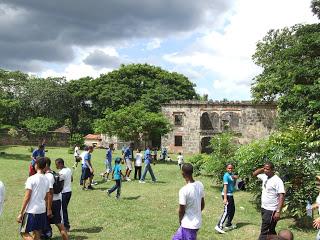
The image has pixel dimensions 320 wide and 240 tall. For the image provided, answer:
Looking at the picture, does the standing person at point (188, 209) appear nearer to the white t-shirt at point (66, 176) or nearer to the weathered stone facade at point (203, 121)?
the white t-shirt at point (66, 176)

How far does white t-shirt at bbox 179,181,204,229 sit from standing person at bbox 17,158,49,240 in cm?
235

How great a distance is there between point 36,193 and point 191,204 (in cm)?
253

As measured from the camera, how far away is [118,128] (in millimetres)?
30391

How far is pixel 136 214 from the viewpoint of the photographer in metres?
11.0

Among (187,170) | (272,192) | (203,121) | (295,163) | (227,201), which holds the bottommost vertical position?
(227,201)

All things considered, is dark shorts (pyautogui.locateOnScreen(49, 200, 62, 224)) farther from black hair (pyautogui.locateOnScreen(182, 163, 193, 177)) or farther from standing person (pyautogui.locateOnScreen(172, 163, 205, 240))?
black hair (pyautogui.locateOnScreen(182, 163, 193, 177))

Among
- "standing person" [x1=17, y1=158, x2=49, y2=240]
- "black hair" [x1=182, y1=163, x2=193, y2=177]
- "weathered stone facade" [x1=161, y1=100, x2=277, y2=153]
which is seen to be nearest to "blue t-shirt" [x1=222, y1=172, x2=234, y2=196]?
"black hair" [x1=182, y1=163, x2=193, y2=177]

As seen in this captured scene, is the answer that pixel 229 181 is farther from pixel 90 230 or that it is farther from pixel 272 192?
pixel 90 230

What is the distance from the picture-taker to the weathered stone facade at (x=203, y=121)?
40344mm

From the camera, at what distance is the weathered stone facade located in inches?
1588

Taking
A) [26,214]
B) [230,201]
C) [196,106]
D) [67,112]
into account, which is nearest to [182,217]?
[26,214]

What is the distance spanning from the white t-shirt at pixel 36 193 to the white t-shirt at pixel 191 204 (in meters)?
2.35

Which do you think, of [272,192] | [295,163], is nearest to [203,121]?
[295,163]

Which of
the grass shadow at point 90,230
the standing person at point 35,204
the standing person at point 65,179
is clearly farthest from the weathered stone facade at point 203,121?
the standing person at point 35,204
